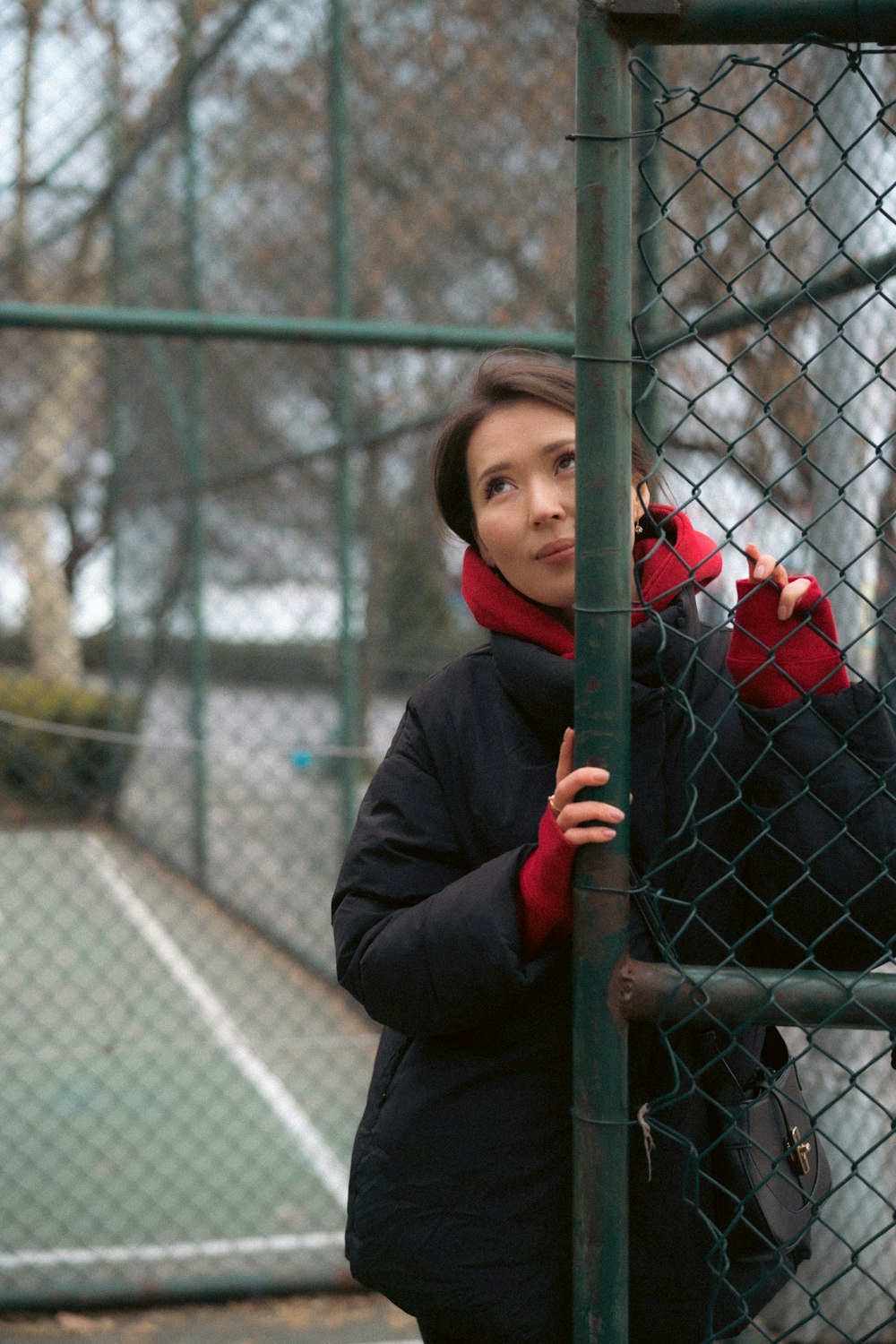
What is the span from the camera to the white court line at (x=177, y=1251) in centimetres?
349

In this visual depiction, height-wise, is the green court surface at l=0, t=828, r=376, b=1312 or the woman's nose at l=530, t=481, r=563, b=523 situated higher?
the woman's nose at l=530, t=481, r=563, b=523

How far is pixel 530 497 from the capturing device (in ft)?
5.74

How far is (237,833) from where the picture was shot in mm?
6965

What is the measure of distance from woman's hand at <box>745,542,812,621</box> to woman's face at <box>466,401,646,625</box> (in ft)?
0.63

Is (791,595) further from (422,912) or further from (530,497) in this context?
(422,912)

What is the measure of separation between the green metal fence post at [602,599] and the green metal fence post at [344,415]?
2832mm

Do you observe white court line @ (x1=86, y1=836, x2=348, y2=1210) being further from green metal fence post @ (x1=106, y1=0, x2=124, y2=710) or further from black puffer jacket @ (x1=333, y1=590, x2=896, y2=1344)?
black puffer jacket @ (x1=333, y1=590, x2=896, y2=1344)

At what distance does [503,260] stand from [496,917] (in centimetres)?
407

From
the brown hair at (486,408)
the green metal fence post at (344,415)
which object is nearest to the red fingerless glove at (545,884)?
the brown hair at (486,408)

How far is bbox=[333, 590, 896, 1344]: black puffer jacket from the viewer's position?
5.32 ft

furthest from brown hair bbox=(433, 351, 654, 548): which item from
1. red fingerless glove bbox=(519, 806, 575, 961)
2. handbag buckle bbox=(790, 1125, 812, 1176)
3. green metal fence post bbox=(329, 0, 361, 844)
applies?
green metal fence post bbox=(329, 0, 361, 844)

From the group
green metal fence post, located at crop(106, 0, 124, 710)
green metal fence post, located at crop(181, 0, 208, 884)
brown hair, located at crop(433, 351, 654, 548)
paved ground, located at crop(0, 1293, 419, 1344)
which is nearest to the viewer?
brown hair, located at crop(433, 351, 654, 548)

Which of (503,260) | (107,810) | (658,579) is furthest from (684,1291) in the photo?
(107,810)

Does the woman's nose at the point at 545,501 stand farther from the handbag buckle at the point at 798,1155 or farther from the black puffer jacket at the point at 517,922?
the handbag buckle at the point at 798,1155
